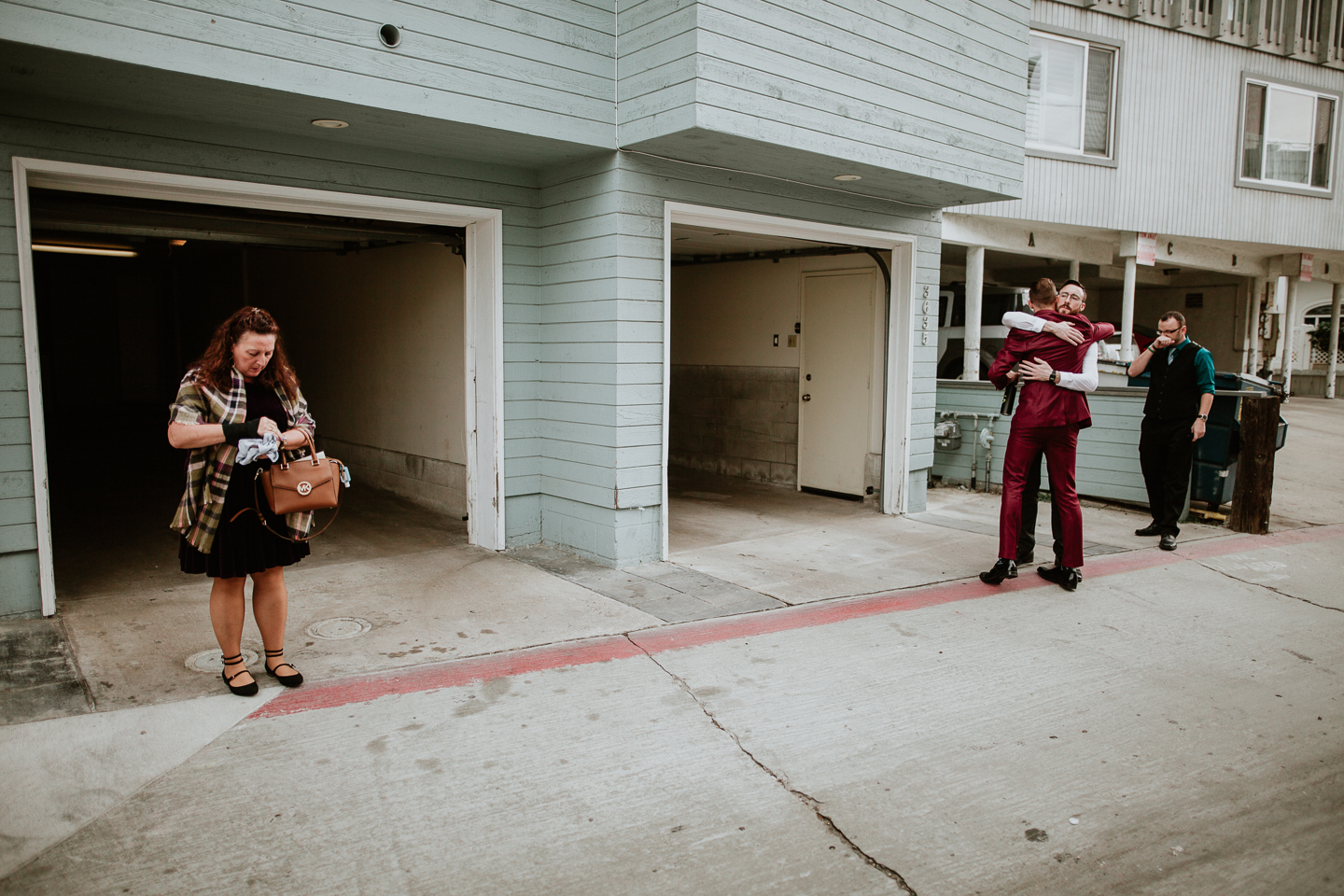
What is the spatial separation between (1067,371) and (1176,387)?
7.12 feet

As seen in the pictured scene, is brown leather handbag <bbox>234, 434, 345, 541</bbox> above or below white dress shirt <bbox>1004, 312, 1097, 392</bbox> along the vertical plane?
below

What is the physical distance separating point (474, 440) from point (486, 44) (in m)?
2.87

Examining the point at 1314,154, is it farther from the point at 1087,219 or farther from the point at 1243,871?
the point at 1243,871

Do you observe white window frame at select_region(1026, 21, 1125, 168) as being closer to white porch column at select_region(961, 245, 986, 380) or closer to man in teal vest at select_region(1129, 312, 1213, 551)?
white porch column at select_region(961, 245, 986, 380)

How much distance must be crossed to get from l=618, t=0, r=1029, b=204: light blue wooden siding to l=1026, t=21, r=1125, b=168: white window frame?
5.22 meters

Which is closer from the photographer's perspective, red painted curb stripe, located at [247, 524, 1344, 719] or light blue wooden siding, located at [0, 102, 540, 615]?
red painted curb stripe, located at [247, 524, 1344, 719]

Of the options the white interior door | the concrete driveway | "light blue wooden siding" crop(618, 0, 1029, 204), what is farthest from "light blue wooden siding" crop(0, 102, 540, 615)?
the white interior door

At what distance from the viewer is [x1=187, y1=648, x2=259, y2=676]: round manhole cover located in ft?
14.1

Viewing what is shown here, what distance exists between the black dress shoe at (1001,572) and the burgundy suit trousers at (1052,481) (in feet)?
0.18

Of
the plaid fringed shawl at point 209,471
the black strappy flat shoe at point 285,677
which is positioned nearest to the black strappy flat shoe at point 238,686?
the black strappy flat shoe at point 285,677

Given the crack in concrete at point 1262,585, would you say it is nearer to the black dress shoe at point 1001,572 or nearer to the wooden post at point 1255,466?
the wooden post at point 1255,466

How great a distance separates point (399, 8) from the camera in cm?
511

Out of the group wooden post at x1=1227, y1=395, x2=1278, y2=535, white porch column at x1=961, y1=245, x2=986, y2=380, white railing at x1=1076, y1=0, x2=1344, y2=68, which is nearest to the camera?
wooden post at x1=1227, y1=395, x2=1278, y2=535

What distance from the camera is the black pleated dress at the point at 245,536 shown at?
3775 millimetres
